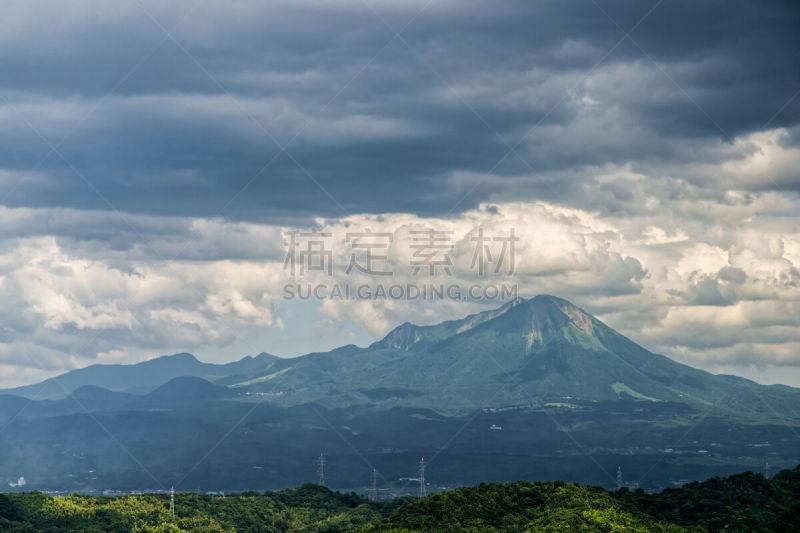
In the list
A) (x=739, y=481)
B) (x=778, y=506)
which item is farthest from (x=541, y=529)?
(x=739, y=481)

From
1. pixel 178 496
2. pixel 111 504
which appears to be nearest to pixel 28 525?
pixel 111 504

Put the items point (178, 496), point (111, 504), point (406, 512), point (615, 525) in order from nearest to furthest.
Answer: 1. point (615, 525)
2. point (406, 512)
3. point (111, 504)
4. point (178, 496)

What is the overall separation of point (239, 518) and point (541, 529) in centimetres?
6762

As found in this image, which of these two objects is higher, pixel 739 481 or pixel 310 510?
pixel 739 481

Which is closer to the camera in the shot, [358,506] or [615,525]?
[615,525]

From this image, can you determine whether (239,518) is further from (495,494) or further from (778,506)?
(778,506)

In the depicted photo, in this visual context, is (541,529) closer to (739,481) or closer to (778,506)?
(778,506)

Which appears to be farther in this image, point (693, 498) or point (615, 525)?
point (693, 498)

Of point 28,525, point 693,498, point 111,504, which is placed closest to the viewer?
point 693,498

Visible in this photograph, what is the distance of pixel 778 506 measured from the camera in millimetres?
64625

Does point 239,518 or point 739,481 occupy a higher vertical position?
point 739,481

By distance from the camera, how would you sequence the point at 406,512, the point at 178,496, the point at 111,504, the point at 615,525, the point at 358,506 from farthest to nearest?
the point at 358,506, the point at 178,496, the point at 111,504, the point at 406,512, the point at 615,525

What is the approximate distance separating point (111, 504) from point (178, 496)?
9.77m

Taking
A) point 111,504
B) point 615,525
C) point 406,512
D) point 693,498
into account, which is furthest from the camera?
point 111,504
